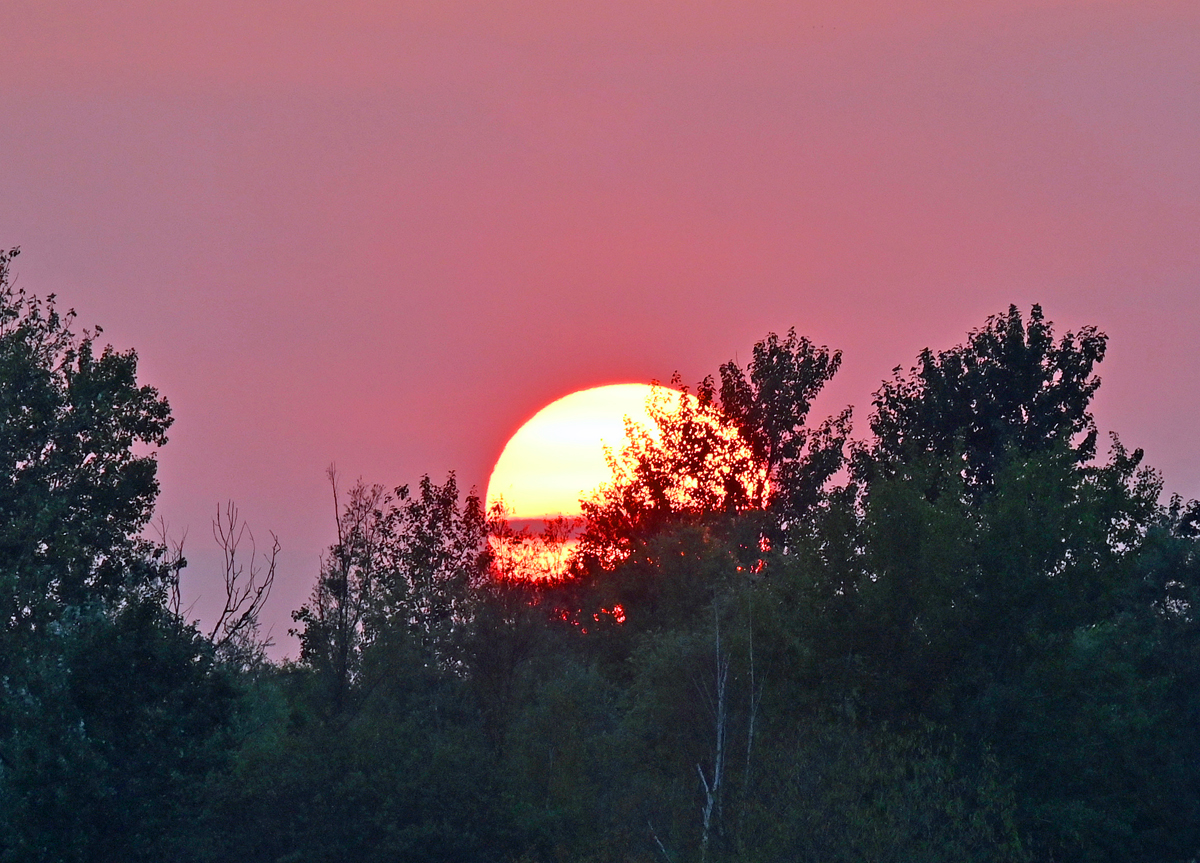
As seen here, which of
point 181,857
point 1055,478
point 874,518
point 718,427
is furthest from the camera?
point 718,427

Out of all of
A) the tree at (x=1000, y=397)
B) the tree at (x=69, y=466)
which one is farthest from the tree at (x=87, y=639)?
the tree at (x=1000, y=397)

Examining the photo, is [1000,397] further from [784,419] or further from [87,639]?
[87,639]

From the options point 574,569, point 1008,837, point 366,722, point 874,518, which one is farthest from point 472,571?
point 1008,837

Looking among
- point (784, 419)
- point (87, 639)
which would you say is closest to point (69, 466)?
point (87, 639)

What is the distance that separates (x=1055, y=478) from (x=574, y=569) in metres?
39.1

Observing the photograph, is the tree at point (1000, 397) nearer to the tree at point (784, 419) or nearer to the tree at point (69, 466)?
the tree at point (784, 419)

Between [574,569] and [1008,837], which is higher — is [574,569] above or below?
above

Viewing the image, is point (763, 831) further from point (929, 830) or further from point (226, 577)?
point (226, 577)

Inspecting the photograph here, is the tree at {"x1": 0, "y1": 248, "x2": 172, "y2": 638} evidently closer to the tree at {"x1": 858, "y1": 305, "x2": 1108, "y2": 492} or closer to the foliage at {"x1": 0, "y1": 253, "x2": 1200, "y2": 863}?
the foliage at {"x1": 0, "y1": 253, "x2": 1200, "y2": 863}

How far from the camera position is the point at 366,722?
41.2 meters

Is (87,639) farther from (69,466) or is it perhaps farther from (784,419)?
(784,419)

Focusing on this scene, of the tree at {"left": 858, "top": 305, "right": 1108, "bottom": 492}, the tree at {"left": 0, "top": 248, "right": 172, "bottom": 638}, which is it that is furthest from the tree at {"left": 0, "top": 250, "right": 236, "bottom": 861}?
the tree at {"left": 858, "top": 305, "right": 1108, "bottom": 492}

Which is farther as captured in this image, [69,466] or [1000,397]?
[1000,397]

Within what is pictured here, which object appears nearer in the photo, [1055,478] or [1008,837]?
[1008,837]
